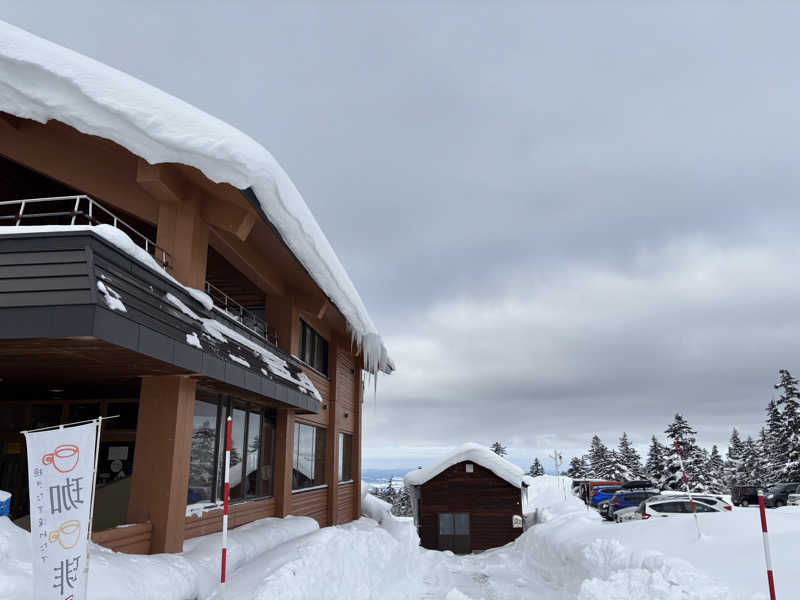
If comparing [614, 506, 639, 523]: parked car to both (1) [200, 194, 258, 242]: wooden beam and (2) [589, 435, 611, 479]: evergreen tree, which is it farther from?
(2) [589, 435, 611, 479]: evergreen tree

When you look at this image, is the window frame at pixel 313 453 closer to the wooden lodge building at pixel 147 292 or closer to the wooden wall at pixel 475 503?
the wooden lodge building at pixel 147 292

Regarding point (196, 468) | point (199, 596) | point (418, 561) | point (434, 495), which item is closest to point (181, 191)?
point (196, 468)

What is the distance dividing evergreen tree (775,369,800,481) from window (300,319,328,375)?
110 ft

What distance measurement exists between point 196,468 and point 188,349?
10.7ft

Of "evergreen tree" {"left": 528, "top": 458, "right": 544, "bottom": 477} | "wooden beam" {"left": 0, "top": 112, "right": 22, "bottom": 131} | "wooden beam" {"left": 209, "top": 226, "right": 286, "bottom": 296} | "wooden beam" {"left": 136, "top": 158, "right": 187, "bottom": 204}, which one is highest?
"wooden beam" {"left": 0, "top": 112, "right": 22, "bottom": 131}

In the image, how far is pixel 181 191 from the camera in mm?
8930

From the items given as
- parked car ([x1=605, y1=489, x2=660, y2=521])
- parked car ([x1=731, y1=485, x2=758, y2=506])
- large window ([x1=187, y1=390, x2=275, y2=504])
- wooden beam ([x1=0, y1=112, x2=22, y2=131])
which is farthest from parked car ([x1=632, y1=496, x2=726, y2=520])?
wooden beam ([x1=0, y1=112, x2=22, y2=131])

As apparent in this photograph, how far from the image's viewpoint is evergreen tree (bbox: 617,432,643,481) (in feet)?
204

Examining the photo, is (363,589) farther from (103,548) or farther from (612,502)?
(612,502)

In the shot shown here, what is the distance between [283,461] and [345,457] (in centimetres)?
729

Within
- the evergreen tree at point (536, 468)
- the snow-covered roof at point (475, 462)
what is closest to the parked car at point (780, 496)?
the snow-covered roof at point (475, 462)

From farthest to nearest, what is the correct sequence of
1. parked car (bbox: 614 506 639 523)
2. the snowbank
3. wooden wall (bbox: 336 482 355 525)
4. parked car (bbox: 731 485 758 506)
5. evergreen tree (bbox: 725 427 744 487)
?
1. evergreen tree (bbox: 725 427 744 487)
2. parked car (bbox: 731 485 758 506)
3. parked car (bbox: 614 506 639 523)
4. wooden wall (bbox: 336 482 355 525)
5. the snowbank

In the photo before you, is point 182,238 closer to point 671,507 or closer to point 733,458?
point 671,507

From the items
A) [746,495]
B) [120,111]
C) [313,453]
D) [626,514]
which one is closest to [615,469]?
[746,495]
